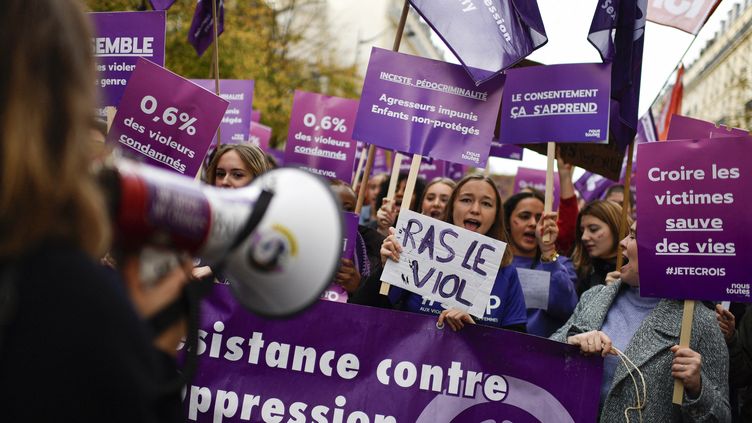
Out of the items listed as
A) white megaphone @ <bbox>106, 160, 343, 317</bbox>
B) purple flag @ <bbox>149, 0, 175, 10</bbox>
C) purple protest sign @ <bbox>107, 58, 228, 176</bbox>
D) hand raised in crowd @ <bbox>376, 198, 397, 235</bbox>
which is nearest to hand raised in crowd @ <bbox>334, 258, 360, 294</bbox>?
hand raised in crowd @ <bbox>376, 198, 397, 235</bbox>

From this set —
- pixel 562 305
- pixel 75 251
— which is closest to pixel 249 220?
pixel 75 251

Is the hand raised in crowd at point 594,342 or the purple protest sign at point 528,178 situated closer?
the hand raised in crowd at point 594,342

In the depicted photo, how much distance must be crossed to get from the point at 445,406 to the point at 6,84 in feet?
9.38

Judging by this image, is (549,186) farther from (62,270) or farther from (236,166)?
(62,270)

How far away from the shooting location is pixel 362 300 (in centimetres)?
440

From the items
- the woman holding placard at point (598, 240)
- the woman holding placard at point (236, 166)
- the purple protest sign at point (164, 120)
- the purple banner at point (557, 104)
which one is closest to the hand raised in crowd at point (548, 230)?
the purple banner at point (557, 104)

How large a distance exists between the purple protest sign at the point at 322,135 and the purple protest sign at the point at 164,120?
2629 mm

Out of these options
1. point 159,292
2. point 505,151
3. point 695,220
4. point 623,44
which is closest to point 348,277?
point 695,220

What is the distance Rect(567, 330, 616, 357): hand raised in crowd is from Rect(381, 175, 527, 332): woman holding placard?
409 mm

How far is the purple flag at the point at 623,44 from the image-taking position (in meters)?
4.94

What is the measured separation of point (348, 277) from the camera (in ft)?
15.5

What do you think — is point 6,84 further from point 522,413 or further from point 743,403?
point 743,403

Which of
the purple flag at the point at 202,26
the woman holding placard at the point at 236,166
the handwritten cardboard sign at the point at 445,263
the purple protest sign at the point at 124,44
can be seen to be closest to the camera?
the handwritten cardboard sign at the point at 445,263

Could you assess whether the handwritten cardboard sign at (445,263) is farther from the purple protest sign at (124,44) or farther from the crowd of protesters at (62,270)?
the crowd of protesters at (62,270)
